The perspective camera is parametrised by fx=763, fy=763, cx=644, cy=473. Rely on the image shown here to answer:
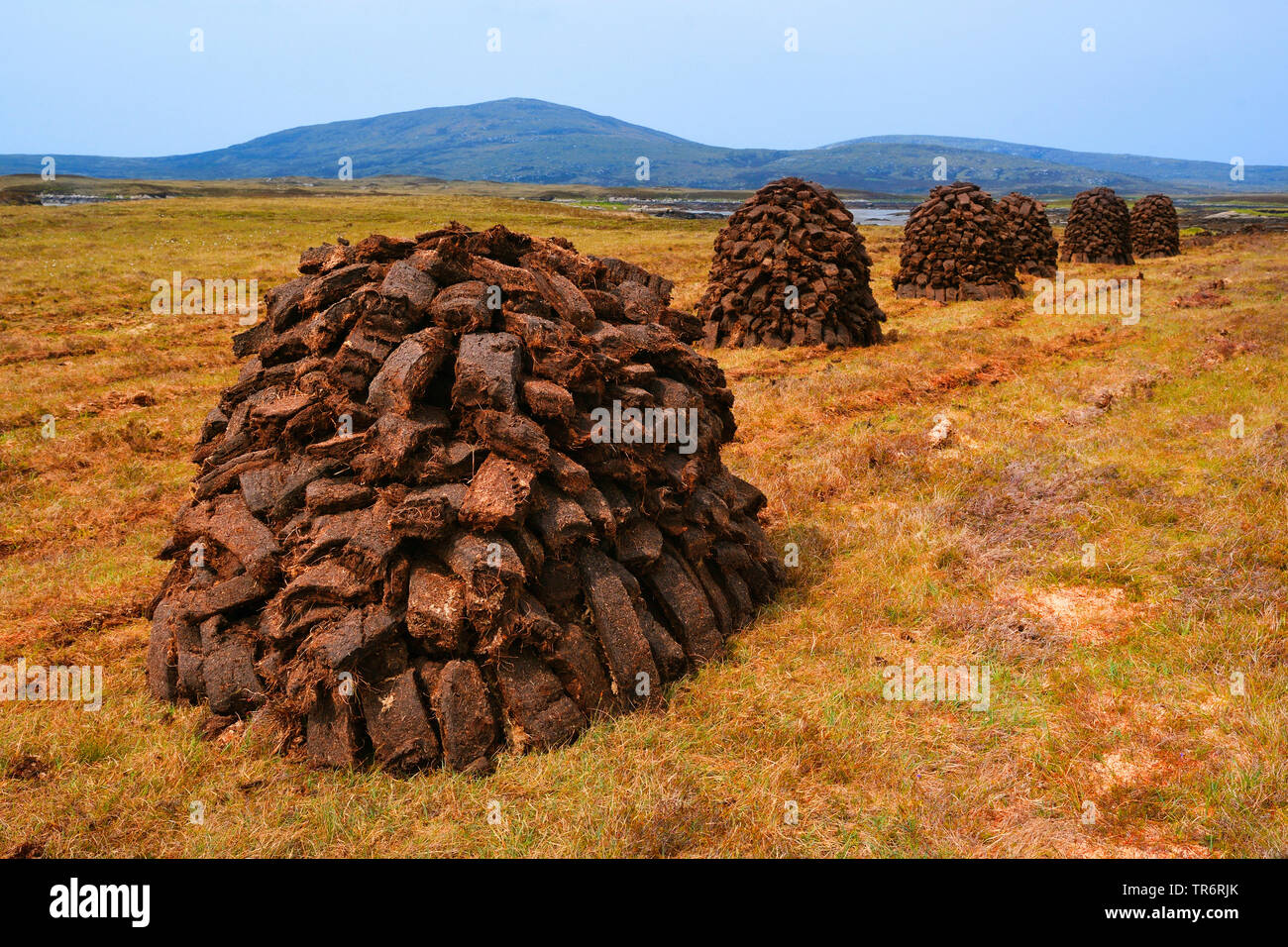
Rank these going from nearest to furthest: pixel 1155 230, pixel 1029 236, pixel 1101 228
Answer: pixel 1029 236 < pixel 1101 228 < pixel 1155 230

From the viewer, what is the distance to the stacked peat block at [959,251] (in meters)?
24.2

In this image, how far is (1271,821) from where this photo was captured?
3865 mm

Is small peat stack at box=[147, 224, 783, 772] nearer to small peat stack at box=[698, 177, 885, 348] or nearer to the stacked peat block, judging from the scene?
small peat stack at box=[698, 177, 885, 348]

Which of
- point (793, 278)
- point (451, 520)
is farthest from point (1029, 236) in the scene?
point (451, 520)

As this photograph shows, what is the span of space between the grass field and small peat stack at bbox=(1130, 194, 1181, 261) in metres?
27.2

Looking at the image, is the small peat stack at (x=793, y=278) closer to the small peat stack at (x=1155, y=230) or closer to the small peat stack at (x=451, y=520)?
the small peat stack at (x=451, y=520)

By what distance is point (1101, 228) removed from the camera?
1299 inches

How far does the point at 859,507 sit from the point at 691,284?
2176cm

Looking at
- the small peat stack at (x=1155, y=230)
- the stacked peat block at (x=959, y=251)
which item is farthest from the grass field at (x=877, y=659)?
the small peat stack at (x=1155, y=230)

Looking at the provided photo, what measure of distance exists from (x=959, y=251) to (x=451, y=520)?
23.7 meters

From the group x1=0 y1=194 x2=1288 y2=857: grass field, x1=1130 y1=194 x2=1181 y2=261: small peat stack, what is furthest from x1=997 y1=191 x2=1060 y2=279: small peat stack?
x1=0 y1=194 x2=1288 y2=857: grass field

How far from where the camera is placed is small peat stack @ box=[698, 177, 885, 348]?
60.1 feet

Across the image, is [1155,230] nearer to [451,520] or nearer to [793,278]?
[793,278]
